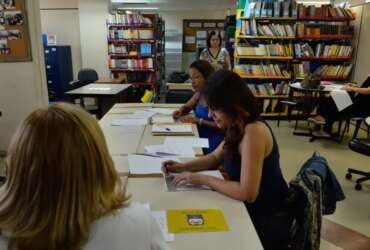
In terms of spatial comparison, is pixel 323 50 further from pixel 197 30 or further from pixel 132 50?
pixel 197 30

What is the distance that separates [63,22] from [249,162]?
23.7 ft

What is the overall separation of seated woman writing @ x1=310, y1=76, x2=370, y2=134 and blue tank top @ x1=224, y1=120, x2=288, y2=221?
3.36 meters

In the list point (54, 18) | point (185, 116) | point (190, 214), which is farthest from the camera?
point (54, 18)

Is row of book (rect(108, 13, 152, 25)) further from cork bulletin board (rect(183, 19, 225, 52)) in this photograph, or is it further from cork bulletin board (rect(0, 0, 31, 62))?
cork bulletin board (rect(183, 19, 225, 52))

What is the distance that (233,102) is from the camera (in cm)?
141

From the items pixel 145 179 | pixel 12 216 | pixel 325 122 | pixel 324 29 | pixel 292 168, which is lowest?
pixel 292 168

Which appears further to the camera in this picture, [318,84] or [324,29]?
[324,29]

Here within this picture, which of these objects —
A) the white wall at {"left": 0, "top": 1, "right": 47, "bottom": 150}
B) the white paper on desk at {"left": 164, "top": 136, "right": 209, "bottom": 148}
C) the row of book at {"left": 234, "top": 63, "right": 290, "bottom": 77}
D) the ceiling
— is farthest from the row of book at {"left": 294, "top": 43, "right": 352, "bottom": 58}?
the white paper on desk at {"left": 164, "top": 136, "right": 209, "bottom": 148}

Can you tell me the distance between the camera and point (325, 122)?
4605mm

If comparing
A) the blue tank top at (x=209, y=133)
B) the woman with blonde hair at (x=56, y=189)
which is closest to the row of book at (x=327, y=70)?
the blue tank top at (x=209, y=133)

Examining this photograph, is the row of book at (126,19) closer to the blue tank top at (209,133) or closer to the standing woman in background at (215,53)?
the standing woman in background at (215,53)

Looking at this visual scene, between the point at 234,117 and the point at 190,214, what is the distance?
0.48 metres

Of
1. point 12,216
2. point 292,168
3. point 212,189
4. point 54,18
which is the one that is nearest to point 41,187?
point 12,216

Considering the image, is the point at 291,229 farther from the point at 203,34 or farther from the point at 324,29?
the point at 203,34
